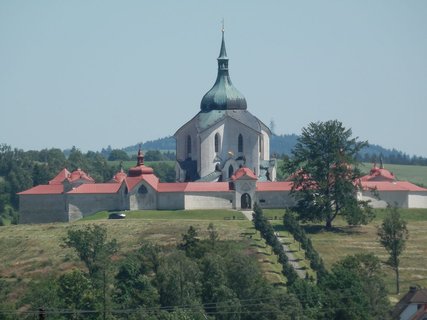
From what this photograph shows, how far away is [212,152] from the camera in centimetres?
14950

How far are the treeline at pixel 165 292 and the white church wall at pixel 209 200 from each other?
3236cm

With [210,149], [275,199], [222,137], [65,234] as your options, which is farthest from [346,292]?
[222,137]

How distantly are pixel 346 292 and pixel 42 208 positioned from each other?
58944 mm

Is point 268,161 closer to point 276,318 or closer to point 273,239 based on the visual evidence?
point 273,239

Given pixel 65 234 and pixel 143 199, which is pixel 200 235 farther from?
pixel 143 199

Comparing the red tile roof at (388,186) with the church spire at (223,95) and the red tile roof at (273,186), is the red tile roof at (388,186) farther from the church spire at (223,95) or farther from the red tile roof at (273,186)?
the church spire at (223,95)

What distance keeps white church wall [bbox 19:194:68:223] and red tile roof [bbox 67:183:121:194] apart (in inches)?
85.3

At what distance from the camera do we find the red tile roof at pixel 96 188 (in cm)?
14400

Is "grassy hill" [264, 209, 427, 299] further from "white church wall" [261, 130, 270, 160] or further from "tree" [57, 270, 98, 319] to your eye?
"tree" [57, 270, 98, 319]

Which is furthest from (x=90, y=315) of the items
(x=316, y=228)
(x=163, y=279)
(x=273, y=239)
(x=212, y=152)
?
(x=212, y=152)

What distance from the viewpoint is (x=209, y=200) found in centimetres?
14088

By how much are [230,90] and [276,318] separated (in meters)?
65.0

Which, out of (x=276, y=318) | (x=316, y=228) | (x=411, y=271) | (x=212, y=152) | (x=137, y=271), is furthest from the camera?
(x=212, y=152)

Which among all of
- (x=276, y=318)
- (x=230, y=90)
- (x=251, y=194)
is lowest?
(x=276, y=318)
